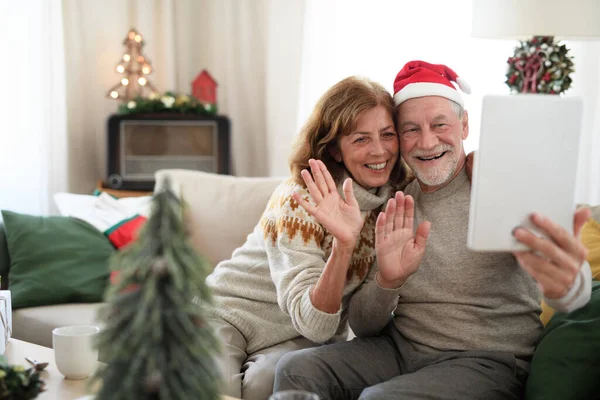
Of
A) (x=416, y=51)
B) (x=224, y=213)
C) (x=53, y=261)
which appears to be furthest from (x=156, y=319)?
(x=416, y=51)

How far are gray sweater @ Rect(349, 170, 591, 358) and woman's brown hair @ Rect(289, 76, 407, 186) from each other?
306mm

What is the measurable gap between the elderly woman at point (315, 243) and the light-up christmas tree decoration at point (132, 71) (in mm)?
2370

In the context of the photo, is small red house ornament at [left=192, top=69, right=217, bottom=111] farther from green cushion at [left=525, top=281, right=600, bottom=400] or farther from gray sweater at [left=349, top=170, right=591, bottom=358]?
green cushion at [left=525, top=281, right=600, bottom=400]

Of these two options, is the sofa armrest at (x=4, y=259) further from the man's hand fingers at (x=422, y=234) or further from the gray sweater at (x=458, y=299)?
the man's hand fingers at (x=422, y=234)

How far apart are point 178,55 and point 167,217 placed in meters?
3.77

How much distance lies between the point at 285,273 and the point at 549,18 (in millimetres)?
1378

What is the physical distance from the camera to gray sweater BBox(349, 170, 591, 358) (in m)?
1.69

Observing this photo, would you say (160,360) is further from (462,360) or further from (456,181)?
(456,181)

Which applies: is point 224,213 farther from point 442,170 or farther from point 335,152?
point 442,170

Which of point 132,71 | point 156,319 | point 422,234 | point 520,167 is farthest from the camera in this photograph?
point 132,71

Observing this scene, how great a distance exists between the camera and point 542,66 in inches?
105

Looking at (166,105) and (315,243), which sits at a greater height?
(166,105)

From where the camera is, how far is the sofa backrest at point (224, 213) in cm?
261

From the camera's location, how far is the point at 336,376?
1.70 meters
